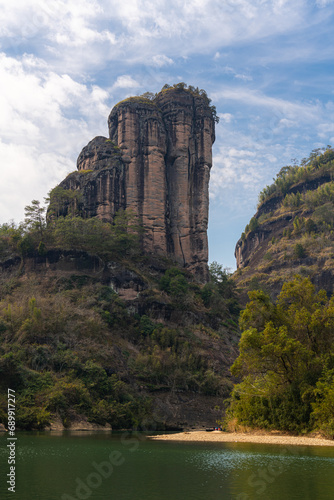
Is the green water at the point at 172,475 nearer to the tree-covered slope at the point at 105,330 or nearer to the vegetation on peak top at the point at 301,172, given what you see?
the tree-covered slope at the point at 105,330

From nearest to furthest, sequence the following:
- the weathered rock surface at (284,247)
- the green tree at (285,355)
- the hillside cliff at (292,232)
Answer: the green tree at (285,355) → the weathered rock surface at (284,247) → the hillside cliff at (292,232)

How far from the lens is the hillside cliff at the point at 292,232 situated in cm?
10619

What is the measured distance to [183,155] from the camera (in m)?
90.9

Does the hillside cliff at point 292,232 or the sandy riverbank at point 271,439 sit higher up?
the hillside cliff at point 292,232

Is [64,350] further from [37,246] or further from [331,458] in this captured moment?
[331,458]

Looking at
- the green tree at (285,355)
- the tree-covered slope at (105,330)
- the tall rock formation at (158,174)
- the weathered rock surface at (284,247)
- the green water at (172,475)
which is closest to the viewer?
the green water at (172,475)

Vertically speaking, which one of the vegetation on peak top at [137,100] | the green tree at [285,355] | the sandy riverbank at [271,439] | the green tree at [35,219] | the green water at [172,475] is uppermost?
the vegetation on peak top at [137,100]

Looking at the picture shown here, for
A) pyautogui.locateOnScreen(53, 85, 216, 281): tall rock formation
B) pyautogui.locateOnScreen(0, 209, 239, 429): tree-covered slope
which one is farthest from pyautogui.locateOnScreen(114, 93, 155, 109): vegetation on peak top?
pyautogui.locateOnScreen(0, 209, 239, 429): tree-covered slope

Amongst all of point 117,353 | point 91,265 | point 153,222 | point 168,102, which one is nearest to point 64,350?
point 117,353

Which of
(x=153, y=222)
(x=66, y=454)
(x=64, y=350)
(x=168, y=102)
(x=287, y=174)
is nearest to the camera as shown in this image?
(x=66, y=454)

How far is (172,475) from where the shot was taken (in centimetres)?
1652

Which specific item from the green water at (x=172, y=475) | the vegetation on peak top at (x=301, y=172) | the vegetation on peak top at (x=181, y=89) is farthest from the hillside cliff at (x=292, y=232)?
the green water at (x=172, y=475)

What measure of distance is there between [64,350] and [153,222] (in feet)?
123

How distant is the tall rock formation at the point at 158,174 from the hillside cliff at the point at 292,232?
18.1 metres
